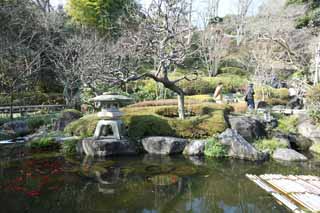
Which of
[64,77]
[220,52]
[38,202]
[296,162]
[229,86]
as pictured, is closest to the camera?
[38,202]

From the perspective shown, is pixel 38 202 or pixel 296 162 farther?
pixel 296 162

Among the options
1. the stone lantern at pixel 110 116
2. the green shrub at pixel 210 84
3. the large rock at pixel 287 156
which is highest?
the green shrub at pixel 210 84

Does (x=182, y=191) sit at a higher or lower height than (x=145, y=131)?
lower

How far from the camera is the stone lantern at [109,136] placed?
8.08 m

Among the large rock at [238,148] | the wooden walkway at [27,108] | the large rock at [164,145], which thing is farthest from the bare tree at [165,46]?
the wooden walkway at [27,108]

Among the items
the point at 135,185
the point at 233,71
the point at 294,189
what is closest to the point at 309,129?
the point at 294,189

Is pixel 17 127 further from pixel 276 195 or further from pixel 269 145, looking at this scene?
pixel 276 195

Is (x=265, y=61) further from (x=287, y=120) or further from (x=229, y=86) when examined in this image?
(x=287, y=120)

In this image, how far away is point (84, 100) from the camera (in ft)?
50.7

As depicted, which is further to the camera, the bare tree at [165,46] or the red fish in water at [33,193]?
the bare tree at [165,46]

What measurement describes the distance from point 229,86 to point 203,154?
51.8 feet

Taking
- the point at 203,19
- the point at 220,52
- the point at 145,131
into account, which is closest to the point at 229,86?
the point at 220,52

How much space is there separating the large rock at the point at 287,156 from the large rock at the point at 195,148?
1919mm

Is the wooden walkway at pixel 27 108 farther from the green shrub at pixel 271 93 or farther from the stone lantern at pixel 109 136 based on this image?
the green shrub at pixel 271 93
